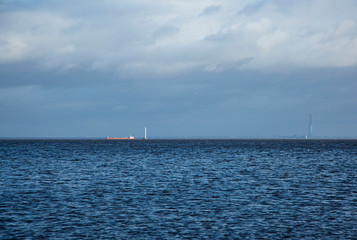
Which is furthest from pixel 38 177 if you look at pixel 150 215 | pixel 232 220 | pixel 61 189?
pixel 232 220

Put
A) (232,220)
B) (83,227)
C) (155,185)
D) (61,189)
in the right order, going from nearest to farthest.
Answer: (83,227) → (232,220) → (61,189) → (155,185)

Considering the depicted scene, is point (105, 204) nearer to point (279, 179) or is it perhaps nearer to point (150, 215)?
point (150, 215)

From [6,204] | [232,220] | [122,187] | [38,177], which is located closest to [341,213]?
[232,220]

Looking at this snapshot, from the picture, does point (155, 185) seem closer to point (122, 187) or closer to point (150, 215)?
point (122, 187)

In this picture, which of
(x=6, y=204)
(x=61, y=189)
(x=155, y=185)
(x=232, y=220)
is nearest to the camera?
(x=232, y=220)

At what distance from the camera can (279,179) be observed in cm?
5947

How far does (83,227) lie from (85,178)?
105ft

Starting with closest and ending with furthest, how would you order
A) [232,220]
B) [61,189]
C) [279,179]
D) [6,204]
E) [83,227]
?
[83,227] → [232,220] → [6,204] → [61,189] → [279,179]

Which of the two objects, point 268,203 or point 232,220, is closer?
point 232,220

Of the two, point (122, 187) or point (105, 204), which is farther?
point (122, 187)

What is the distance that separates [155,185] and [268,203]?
17.6 metres

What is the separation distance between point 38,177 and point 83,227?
3452cm

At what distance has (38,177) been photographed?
2393 inches

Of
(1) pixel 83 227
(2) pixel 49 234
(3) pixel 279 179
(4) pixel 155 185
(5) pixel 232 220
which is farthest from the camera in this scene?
(3) pixel 279 179
